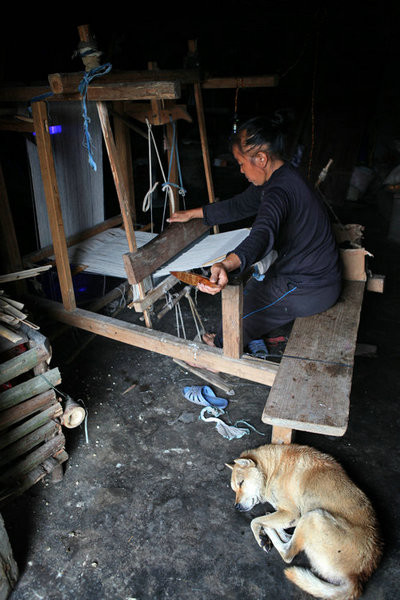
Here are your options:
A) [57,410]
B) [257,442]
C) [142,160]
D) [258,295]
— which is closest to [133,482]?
[57,410]

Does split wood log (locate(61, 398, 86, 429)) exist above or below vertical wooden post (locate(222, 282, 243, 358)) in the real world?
below

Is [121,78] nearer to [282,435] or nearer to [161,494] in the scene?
[282,435]

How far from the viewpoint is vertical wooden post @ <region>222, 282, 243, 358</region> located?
247cm

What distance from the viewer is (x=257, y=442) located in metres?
2.98

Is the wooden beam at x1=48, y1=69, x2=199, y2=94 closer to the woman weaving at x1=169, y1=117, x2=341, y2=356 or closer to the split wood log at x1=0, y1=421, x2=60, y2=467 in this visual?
the woman weaving at x1=169, y1=117, x2=341, y2=356

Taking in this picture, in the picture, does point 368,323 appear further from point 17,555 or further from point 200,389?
point 17,555

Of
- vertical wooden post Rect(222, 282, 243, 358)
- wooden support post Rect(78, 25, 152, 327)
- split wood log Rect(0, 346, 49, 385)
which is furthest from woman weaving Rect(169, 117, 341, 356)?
split wood log Rect(0, 346, 49, 385)

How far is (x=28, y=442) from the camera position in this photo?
2424 millimetres

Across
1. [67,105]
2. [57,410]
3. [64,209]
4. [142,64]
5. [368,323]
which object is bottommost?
[368,323]

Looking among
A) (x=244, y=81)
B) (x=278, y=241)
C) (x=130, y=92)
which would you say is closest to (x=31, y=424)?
(x=278, y=241)

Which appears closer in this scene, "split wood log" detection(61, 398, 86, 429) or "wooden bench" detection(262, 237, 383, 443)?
"wooden bench" detection(262, 237, 383, 443)

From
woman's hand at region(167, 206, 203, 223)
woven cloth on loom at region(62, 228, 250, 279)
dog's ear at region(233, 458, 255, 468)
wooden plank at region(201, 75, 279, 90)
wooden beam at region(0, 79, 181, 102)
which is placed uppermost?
wooden plank at region(201, 75, 279, 90)

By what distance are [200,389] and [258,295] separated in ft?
3.03

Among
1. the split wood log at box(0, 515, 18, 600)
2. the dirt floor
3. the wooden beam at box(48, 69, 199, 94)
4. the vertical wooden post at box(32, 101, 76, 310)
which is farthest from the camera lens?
the vertical wooden post at box(32, 101, 76, 310)
